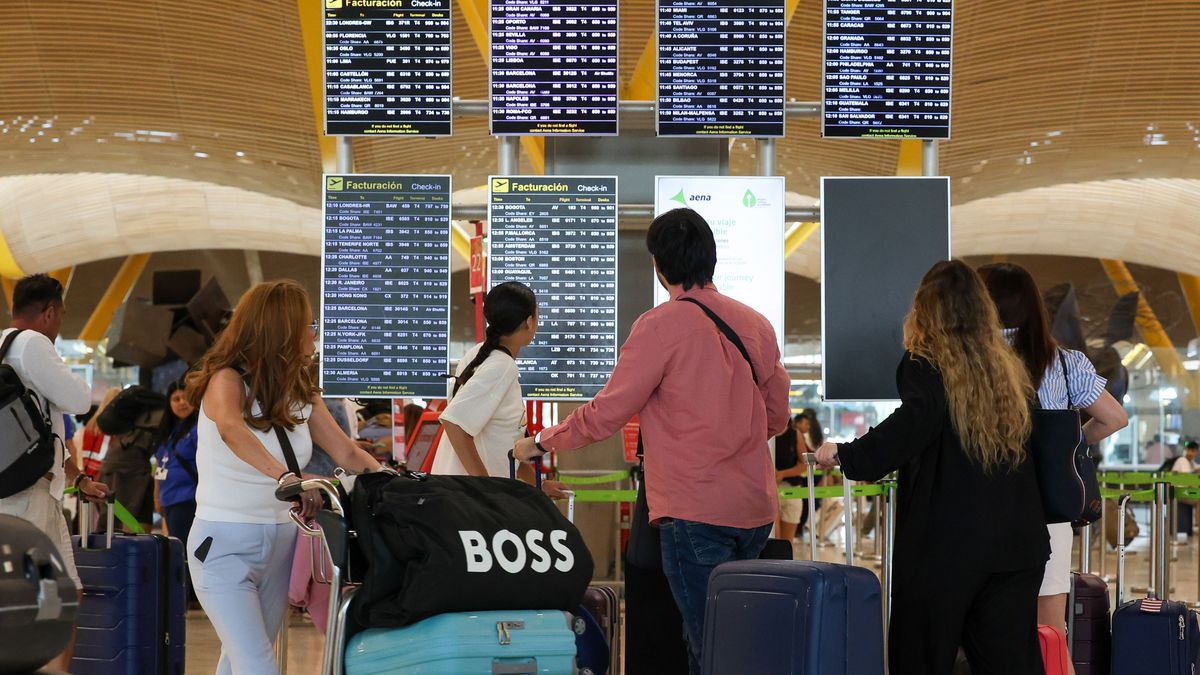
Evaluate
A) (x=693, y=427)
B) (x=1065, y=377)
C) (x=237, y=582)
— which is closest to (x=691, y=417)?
(x=693, y=427)

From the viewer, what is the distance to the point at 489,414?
4.37 metres

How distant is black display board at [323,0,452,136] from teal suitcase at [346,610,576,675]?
3.50m

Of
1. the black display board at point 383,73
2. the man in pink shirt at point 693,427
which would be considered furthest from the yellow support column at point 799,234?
the man in pink shirt at point 693,427

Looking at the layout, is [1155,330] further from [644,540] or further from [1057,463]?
[644,540]

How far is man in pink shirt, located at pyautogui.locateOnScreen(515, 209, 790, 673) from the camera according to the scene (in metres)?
3.68

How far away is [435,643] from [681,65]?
379 cm

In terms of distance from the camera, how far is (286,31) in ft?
46.2

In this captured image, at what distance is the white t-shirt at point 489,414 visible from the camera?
4344 mm

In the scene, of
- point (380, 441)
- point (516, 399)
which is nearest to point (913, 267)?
point (516, 399)

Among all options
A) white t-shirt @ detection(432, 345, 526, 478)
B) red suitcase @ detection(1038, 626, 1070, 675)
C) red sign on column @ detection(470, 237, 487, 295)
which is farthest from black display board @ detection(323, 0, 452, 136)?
red suitcase @ detection(1038, 626, 1070, 675)

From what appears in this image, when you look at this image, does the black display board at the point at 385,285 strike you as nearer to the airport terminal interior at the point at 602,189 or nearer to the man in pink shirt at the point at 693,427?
the airport terminal interior at the point at 602,189

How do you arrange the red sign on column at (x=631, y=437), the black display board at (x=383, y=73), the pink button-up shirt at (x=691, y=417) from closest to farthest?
the pink button-up shirt at (x=691, y=417) < the black display board at (x=383, y=73) < the red sign on column at (x=631, y=437)

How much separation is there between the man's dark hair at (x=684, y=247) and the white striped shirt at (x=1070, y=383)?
952mm

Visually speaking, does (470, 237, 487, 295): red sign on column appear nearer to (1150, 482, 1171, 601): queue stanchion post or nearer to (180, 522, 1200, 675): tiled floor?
(180, 522, 1200, 675): tiled floor
